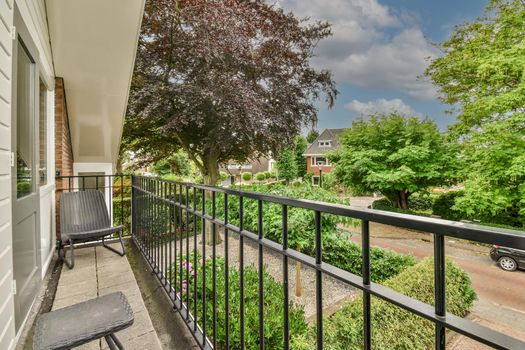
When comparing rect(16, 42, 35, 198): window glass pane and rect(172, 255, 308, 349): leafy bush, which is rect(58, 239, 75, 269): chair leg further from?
rect(172, 255, 308, 349): leafy bush

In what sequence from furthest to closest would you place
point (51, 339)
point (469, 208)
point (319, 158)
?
point (319, 158) → point (469, 208) → point (51, 339)

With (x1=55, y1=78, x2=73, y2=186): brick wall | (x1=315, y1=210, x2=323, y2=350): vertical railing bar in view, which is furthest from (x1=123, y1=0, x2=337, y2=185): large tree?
(x1=315, y1=210, x2=323, y2=350): vertical railing bar

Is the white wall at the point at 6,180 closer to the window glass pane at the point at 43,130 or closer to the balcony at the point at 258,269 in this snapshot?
the balcony at the point at 258,269

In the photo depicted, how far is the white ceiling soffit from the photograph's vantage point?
2682 millimetres

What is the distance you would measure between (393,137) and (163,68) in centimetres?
957

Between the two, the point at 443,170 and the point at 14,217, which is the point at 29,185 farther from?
the point at 443,170

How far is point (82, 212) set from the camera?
3707mm

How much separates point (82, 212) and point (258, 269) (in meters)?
3.42

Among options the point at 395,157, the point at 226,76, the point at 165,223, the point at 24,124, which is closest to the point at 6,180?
the point at 24,124

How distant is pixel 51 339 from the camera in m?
1.18

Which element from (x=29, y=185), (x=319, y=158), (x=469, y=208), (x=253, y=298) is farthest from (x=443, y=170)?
(x=319, y=158)

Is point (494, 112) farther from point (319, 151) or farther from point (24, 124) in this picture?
point (319, 151)

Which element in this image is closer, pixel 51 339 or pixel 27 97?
pixel 51 339

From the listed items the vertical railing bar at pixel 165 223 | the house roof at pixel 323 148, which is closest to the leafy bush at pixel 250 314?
the vertical railing bar at pixel 165 223
